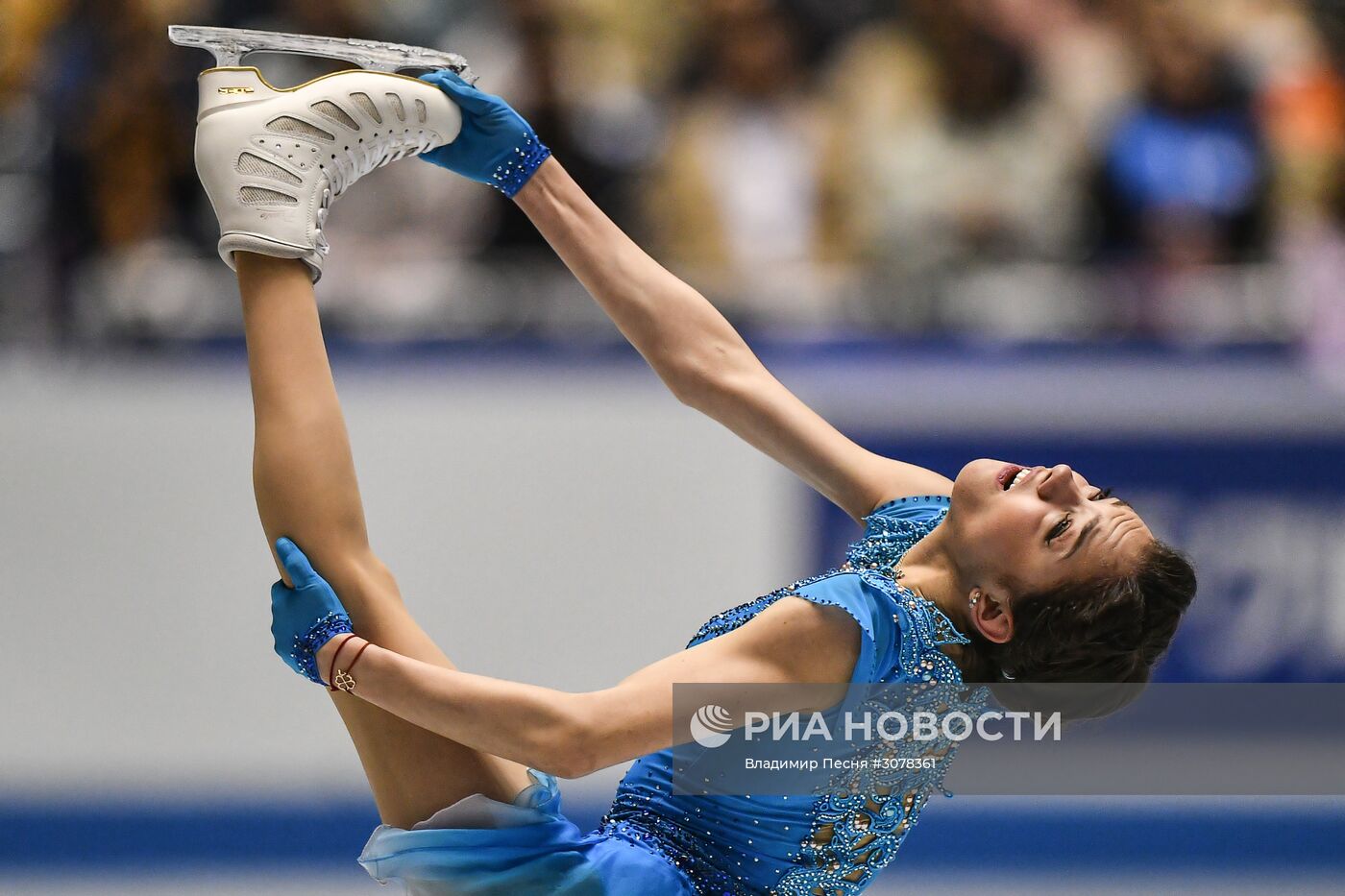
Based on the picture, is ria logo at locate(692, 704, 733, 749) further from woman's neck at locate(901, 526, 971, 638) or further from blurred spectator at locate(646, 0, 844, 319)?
blurred spectator at locate(646, 0, 844, 319)

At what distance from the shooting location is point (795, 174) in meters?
4.86

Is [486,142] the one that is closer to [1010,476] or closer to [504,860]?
[1010,476]

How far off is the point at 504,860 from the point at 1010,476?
0.94 m

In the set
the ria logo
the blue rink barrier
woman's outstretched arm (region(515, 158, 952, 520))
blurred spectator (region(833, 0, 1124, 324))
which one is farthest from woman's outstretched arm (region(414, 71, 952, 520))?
the blue rink barrier

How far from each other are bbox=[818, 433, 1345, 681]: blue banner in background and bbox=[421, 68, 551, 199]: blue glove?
6.52 feet

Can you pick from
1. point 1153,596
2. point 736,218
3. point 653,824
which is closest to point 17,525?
point 736,218

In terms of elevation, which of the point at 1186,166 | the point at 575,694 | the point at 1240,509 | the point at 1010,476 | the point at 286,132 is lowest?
the point at 575,694

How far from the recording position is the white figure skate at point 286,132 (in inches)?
91.3

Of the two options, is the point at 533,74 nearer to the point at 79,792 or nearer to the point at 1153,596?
the point at 79,792

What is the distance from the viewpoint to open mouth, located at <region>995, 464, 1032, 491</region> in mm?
2375

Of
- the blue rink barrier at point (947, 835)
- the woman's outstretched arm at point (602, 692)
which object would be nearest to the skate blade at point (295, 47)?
the woman's outstretched arm at point (602, 692)

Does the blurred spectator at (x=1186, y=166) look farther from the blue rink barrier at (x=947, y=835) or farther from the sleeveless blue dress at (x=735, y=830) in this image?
the sleeveless blue dress at (x=735, y=830)

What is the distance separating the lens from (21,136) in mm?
4496

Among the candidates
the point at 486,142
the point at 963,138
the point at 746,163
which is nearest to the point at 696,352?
the point at 486,142
